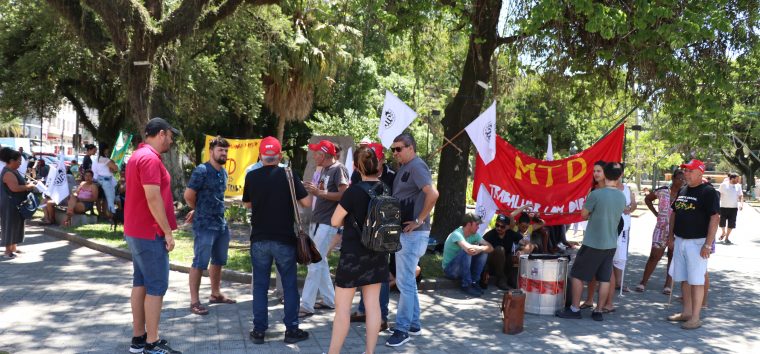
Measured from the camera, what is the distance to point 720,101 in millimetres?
9734

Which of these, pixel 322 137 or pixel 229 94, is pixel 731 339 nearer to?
pixel 322 137

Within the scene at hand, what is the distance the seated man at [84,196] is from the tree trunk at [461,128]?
754cm

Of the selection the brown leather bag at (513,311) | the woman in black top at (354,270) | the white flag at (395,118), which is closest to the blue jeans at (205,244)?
the woman in black top at (354,270)

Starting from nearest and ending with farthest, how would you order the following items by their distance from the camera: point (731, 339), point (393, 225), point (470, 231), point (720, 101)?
point (393, 225) → point (731, 339) → point (470, 231) → point (720, 101)

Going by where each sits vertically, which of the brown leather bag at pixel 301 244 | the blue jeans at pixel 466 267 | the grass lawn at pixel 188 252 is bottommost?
the grass lawn at pixel 188 252

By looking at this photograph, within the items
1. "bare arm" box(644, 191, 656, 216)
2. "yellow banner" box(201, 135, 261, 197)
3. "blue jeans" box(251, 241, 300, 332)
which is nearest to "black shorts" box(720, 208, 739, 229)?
"bare arm" box(644, 191, 656, 216)

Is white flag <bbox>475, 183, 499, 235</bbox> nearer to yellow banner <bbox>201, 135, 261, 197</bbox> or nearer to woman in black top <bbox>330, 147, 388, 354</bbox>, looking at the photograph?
Result: woman in black top <bbox>330, 147, 388, 354</bbox>

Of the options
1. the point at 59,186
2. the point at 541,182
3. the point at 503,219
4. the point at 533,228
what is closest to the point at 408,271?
the point at 503,219

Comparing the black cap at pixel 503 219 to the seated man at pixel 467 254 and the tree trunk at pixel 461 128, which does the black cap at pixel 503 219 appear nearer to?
the seated man at pixel 467 254

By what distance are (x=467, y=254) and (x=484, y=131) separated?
177cm

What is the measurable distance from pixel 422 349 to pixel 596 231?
2.52 m

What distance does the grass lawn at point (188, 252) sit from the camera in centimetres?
894

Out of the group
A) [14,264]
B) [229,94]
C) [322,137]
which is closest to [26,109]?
[229,94]

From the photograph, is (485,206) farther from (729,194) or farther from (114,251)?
(729,194)
